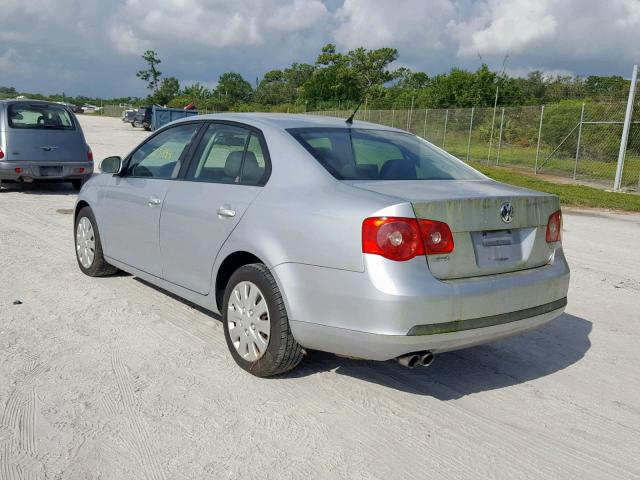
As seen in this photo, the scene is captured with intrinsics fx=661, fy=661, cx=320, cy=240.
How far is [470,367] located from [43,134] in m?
10.2

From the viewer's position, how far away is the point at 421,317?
340cm

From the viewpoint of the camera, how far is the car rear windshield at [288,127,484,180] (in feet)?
13.4

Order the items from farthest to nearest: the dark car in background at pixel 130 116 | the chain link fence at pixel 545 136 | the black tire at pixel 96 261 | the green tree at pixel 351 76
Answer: the green tree at pixel 351 76 → the dark car in background at pixel 130 116 → the chain link fence at pixel 545 136 → the black tire at pixel 96 261

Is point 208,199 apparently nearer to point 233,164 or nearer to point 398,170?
point 233,164

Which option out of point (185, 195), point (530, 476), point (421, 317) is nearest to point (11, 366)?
point (185, 195)

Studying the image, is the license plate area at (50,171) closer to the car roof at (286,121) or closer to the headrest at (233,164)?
the car roof at (286,121)

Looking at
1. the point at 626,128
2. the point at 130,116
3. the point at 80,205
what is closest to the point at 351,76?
the point at 130,116

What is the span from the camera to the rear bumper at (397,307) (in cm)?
339

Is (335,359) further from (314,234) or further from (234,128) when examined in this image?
(234,128)

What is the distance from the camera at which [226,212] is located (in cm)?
426

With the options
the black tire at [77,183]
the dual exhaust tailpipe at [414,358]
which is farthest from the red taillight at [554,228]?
the black tire at [77,183]

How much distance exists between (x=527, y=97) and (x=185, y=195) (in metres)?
44.5

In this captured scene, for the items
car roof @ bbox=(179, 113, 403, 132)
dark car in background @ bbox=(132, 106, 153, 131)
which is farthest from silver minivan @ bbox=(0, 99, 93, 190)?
dark car in background @ bbox=(132, 106, 153, 131)

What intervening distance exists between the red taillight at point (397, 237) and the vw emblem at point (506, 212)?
0.55m
